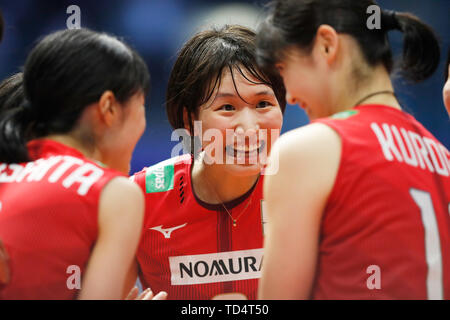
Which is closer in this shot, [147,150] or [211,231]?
[211,231]

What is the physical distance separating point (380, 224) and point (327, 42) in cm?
53

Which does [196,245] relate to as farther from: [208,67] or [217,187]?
[208,67]

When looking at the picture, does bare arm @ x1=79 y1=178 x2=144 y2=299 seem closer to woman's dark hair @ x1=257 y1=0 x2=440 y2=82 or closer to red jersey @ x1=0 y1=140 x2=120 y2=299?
red jersey @ x1=0 y1=140 x2=120 y2=299

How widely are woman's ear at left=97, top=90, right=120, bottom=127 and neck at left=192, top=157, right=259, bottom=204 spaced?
841 millimetres

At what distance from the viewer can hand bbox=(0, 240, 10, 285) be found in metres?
1.36

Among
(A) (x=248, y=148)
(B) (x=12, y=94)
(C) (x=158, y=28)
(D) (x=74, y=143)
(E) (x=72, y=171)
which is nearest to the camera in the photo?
(E) (x=72, y=171)

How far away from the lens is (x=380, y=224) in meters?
1.31

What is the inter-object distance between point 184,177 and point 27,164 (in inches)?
38.6

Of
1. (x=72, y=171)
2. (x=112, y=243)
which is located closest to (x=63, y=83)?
(x=72, y=171)

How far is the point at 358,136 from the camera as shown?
1.36 m

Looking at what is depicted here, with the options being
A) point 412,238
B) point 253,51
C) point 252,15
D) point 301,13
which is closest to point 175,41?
point 252,15

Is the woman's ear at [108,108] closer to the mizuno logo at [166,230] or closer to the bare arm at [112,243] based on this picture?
the bare arm at [112,243]

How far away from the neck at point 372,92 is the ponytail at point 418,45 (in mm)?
151
